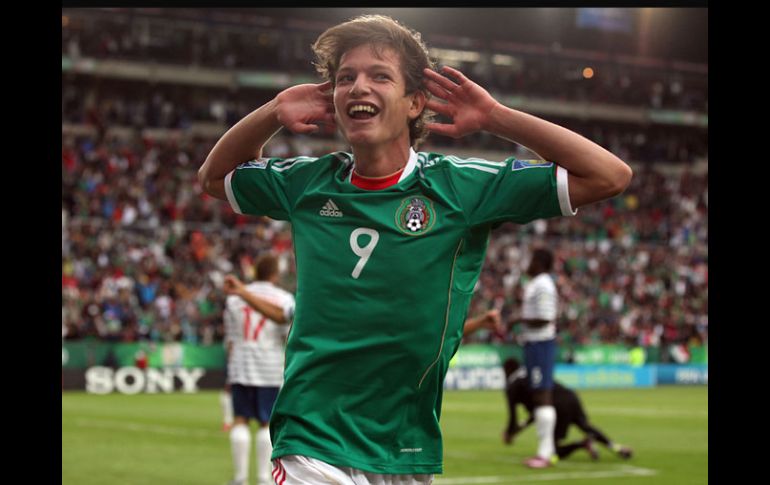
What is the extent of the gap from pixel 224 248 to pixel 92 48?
12.5 metres

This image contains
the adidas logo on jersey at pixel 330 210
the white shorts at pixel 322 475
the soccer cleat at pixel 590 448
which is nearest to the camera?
the white shorts at pixel 322 475

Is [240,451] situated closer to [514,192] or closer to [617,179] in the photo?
[514,192]

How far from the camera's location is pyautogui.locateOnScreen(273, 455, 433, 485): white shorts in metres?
3.97

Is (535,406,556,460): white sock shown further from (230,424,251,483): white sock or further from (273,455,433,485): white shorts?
(273,455,433,485): white shorts

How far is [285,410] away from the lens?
4133mm

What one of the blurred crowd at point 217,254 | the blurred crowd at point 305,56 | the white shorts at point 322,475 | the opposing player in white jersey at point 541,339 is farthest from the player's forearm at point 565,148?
the blurred crowd at point 305,56

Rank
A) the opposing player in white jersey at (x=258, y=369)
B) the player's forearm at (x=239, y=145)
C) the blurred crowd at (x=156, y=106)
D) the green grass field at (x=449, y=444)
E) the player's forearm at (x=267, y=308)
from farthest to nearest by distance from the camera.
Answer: the blurred crowd at (x=156, y=106)
the green grass field at (x=449, y=444)
the opposing player in white jersey at (x=258, y=369)
the player's forearm at (x=267, y=308)
the player's forearm at (x=239, y=145)

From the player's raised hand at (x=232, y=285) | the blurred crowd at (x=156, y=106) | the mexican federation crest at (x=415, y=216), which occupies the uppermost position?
the blurred crowd at (x=156, y=106)

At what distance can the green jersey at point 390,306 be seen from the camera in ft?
13.2

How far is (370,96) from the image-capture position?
4.02 m

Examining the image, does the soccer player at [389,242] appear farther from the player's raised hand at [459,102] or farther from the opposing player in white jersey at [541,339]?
the opposing player in white jersey at [541,339]

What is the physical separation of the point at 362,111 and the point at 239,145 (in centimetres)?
64
